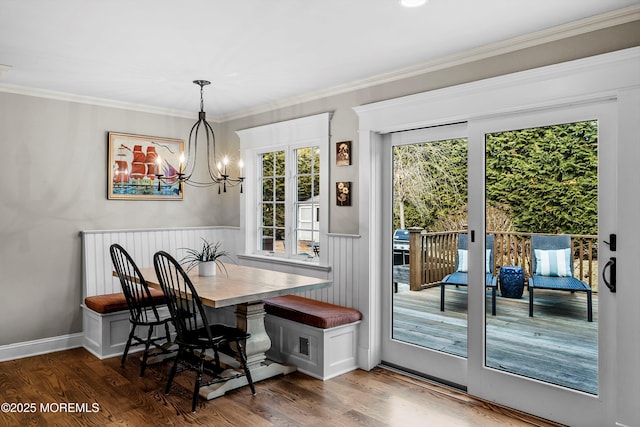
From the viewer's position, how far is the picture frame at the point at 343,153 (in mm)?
3941

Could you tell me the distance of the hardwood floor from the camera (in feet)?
9.32

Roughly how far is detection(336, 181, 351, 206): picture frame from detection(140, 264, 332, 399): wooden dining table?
31.1 inches

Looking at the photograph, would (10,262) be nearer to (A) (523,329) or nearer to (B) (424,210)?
(B) (424,210)

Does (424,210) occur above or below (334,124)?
below

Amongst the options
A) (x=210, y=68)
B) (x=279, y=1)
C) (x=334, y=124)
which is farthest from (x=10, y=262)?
(x=279, y=1)

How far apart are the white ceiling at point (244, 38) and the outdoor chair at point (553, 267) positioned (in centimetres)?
129

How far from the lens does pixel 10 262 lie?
4.04m

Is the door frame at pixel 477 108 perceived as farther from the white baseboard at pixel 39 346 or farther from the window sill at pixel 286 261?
the white baseboard at pixel 39 346

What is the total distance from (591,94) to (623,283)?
3.46 ft

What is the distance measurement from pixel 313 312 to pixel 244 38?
206 cm

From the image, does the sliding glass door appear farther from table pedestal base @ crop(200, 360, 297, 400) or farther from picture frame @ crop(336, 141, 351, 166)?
table pedestal base @ crop(200, 360, 297, 400)

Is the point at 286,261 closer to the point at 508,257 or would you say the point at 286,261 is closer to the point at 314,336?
the point at 314,336

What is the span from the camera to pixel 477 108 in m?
3.09

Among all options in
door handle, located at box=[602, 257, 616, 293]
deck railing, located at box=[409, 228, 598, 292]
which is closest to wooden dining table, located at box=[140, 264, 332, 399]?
deck railing, located at box=[409, 228, 598, 292]
